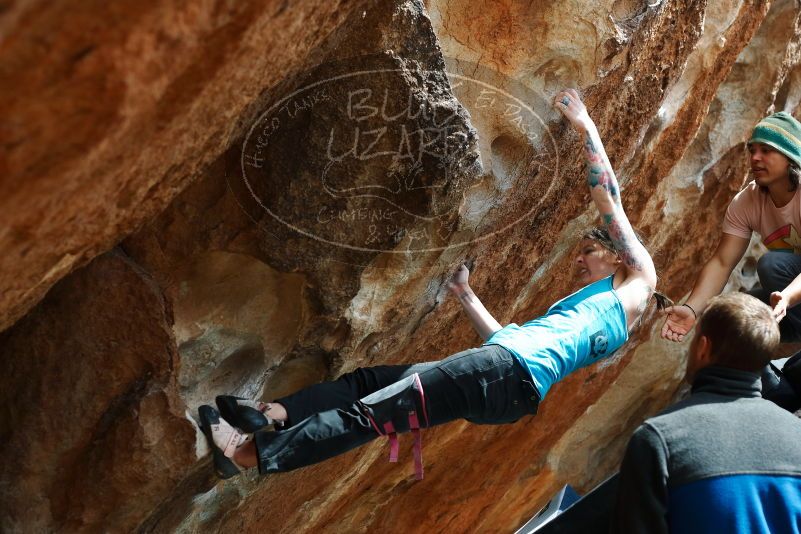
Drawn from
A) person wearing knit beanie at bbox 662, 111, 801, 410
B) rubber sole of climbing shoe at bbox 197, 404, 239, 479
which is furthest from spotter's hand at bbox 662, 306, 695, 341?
rubber sole of climbing shoe at bbox 197, 404, 239, 479

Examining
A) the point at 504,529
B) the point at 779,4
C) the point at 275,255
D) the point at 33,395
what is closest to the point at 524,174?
the point at 275,255

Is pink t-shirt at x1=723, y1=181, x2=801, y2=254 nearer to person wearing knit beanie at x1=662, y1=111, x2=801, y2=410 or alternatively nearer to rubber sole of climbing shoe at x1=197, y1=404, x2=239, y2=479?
person wearing knit beanie at x1=662, y1=111, x2=801, y2=410

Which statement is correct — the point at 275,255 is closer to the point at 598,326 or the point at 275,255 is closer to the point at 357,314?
the point at 357,314

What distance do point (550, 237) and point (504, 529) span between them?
2.69 meters

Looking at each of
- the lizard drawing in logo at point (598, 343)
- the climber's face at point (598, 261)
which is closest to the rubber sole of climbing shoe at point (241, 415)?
the lizard drawing in logo at point (598, 343)

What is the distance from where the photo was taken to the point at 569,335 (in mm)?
2775

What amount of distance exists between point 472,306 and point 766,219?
1359 mm

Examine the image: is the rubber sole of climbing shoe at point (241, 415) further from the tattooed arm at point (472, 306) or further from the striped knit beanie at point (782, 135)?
the striped knit beanie at point (782, 135)

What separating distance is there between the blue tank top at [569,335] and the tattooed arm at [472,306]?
0.71ft

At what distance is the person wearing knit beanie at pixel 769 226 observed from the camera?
336cm

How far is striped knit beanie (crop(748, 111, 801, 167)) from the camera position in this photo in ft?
11.1

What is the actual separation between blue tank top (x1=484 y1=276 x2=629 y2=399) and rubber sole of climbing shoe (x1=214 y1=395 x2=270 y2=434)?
0.76 metres

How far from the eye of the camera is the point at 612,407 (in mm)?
5727
